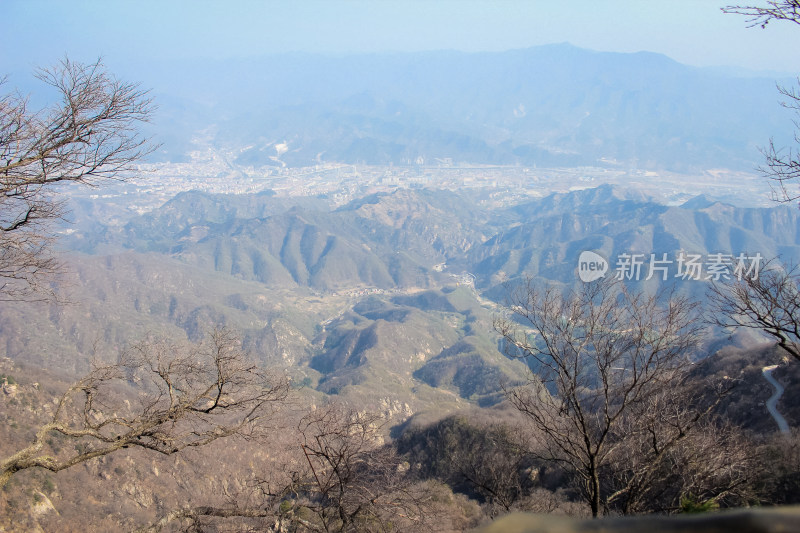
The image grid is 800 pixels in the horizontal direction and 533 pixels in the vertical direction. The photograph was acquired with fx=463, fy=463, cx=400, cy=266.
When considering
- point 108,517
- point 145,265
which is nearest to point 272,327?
point 145,265

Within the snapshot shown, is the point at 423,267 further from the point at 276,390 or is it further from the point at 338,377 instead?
the point at 276,390

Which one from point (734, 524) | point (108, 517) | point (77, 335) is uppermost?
point (734, 524)

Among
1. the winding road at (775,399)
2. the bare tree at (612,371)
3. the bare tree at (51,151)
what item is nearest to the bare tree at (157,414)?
the bare tree at (51,151)

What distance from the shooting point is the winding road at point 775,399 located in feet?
78.6

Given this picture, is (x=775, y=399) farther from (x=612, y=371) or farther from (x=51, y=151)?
(x=51, y=151)

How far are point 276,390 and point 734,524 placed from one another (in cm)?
734

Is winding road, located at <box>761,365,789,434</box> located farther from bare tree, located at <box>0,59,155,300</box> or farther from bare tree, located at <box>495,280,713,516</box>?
bare tree, located at <box>0,59,155,300</box>

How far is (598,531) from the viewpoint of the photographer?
1.59 m

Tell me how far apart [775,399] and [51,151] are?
35.5 m

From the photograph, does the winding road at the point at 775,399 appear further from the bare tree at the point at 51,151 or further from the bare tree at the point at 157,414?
the bare tree at the point at 51,151

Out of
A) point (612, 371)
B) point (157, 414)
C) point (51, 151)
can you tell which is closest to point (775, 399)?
point (612, 371)

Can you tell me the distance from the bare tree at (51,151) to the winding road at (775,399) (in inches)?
1136

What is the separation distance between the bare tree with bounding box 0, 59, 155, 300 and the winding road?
28849 millimetres

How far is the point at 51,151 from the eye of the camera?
19.8 feet
